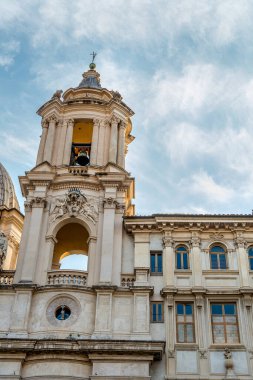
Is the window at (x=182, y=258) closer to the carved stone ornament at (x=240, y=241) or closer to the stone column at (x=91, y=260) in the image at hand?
the carved stone ornament at (x=240, y=241)

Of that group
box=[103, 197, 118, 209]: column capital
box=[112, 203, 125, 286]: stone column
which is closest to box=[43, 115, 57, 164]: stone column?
box=[103, 197, 118, 209]: column capital

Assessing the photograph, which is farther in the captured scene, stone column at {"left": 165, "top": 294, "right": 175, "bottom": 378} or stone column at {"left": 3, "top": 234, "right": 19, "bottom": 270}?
stone column at {"left": 3, "top": 234, "right": 19, "bottom": 270}

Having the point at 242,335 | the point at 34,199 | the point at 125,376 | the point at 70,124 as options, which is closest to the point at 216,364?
the point at 242,335

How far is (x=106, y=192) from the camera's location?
32.1 m

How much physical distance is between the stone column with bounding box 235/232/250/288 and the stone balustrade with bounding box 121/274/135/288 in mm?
6259

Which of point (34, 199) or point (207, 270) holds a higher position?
point (34, 199)

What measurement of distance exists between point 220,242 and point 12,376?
14071mm

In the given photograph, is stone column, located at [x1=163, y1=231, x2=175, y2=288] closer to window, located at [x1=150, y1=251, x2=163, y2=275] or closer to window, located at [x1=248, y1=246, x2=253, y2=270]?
window, located at [x1=150, y1=251, x2=163, y2=275]

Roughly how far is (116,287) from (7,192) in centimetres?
1934

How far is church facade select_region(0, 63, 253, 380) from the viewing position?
25797 millimetres

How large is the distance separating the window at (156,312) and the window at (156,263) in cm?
199

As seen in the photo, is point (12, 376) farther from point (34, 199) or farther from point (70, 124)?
point (70, 124)

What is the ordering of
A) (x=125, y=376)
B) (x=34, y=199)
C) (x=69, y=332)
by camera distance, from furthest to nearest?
(x=34, y=199) → (x=69, y=332) → (x=125, y=376)

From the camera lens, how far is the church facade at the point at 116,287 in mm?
25797
